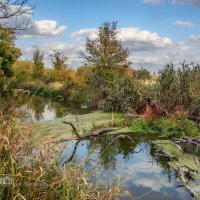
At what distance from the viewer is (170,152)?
534 inches

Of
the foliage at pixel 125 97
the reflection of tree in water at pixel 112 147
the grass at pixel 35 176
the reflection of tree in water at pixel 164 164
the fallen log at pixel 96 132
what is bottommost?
the reflection of tree in water at pixel 112 147

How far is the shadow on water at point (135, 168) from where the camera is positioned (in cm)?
959

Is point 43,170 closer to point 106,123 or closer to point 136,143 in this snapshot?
point 136,143

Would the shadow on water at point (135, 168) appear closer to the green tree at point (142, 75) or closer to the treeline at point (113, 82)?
the treeline at point (113, 82)

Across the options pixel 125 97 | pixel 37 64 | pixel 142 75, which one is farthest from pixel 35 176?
pixel 37 64

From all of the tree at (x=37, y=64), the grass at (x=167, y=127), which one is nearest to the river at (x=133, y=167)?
the grass at (x=167, y=127)

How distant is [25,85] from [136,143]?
37.9 metres

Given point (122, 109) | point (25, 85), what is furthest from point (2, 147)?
point (25, 85)

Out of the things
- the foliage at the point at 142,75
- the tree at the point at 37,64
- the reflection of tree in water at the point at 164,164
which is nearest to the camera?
the reflection of tree in water at the point at 164,164

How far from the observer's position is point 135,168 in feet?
40.1

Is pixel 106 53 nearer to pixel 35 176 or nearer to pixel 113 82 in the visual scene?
pixel 113 82

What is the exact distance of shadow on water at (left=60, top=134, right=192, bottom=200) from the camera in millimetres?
9594

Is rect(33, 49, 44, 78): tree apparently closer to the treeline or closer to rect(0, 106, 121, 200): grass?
the treeline

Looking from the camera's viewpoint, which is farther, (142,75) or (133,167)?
(142,75)
